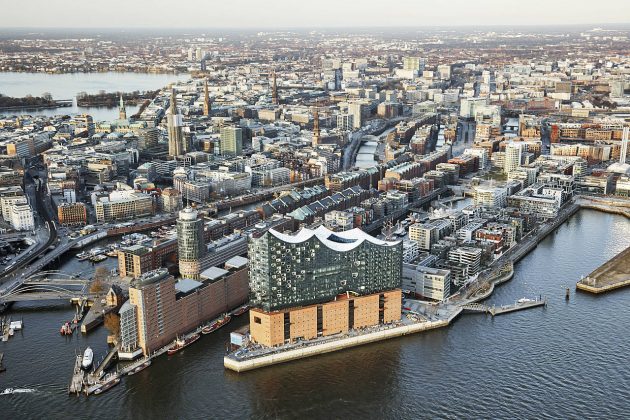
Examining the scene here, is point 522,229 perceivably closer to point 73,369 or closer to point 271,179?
point 271,179

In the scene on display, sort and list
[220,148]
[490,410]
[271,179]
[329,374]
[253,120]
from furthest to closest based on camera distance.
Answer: [253,120] < [220,148] < [271,179] < [329,374] < [490,410]

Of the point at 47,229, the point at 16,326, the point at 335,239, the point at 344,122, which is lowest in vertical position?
the point at 16,326

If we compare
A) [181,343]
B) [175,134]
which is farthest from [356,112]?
[181,343]

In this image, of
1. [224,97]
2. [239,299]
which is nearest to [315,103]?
[224,97]

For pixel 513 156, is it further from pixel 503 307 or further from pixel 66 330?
pixel 66 330

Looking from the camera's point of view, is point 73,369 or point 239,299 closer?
point 73,369

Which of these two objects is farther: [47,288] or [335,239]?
[47,288]
